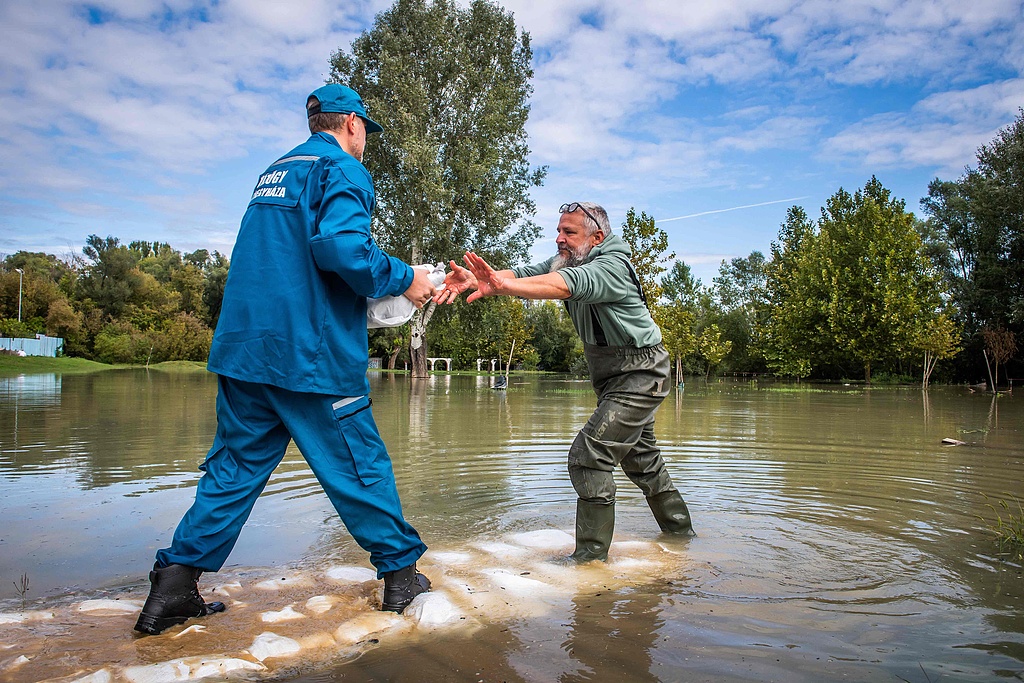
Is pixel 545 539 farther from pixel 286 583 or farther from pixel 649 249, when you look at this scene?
pixel 649 249

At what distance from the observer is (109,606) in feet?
9.34

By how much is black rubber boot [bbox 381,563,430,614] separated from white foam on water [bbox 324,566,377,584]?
17.4 inches

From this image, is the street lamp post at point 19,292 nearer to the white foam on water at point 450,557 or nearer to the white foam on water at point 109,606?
the white foam on water at point 109,606

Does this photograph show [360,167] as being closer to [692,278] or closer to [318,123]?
[318,123]

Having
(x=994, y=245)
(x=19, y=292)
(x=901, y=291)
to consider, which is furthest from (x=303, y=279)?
(x=19, y=292)

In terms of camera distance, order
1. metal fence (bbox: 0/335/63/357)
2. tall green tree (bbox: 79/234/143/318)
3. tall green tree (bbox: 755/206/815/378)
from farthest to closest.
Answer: tall green tree (bbox: 79/234/143/318)
metal fence (bbox: 0/335/63/357)
tall green tree (bbox: 755/206/815/378)

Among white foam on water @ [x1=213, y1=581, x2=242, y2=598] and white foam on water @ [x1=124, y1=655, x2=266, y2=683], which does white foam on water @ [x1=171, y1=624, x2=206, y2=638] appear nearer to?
white foam on water @ [x1=124, y1=655, x2=266, y2=683]

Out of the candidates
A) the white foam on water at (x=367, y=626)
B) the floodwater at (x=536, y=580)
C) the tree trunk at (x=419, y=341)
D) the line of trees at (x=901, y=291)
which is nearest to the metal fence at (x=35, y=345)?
the tree trunk at (x=419, y=341)

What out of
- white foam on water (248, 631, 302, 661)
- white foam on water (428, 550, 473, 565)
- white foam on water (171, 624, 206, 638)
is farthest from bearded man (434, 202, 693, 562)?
white foam on water (171, 624, 206, 638)

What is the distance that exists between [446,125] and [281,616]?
28963 mm

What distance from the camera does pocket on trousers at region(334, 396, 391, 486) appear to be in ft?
9.24

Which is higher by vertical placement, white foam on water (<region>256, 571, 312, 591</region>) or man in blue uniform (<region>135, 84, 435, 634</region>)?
man in blue uniform (<region>135, 84, 435, 634</region>)

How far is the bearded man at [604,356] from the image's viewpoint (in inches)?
134

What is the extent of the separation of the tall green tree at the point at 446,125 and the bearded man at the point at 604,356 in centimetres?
2417
